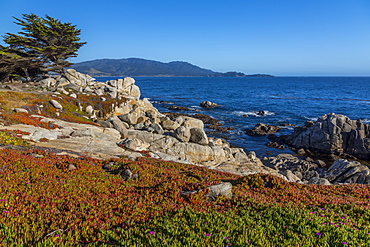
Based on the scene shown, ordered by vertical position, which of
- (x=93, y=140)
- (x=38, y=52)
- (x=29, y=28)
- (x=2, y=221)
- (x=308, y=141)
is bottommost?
(x=308, y=141)

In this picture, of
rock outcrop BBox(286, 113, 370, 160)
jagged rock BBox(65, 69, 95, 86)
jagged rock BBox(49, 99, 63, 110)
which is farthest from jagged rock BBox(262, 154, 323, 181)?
jagged rock BBox(65, 69, 95, 86)

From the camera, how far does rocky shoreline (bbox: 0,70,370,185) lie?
83.3 feet

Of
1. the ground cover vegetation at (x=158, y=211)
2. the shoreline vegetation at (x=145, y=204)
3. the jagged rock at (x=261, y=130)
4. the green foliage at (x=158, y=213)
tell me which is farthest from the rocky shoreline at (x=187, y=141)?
the green foliage at (x=158, y=213)

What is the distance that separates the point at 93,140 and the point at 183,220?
20.1 metres

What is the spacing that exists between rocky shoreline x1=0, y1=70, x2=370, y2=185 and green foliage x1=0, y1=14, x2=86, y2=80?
4.74m

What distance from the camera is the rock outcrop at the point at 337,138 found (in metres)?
41.0

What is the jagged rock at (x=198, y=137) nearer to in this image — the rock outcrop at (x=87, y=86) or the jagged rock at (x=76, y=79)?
the rock outcrop at (x=87, y=86)

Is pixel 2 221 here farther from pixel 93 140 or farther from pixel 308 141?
pixel 308 141

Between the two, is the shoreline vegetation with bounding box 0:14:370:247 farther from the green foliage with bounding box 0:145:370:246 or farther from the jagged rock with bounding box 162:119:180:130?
the jagged rock with bounding box 162:119:180:130

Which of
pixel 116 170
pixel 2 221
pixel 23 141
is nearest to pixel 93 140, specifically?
pixel 23 141

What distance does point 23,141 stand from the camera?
21000 millimetres

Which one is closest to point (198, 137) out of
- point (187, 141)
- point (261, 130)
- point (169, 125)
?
point (187, 141)

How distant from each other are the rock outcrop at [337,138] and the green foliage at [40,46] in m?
56.4

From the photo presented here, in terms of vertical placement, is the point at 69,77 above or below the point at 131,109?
above
